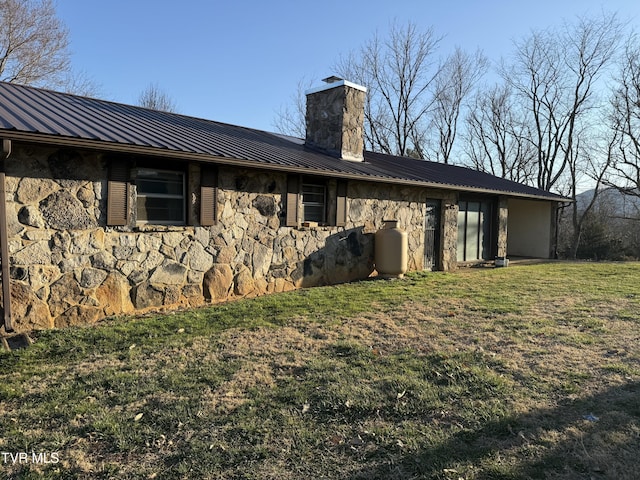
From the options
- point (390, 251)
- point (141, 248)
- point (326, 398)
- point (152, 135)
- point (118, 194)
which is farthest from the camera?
point (390, 251)

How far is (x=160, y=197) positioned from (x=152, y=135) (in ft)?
3.28

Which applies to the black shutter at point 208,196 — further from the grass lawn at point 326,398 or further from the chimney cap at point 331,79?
the chimney cap at point 331,79

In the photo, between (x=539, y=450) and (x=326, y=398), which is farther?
(x=326, y=398)

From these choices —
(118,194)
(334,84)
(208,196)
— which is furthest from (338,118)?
(118,194)

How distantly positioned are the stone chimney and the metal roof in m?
0.57

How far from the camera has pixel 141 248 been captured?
6.25 metres

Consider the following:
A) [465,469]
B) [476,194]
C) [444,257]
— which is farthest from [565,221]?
[465,469]

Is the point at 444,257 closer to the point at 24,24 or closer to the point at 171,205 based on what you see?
the point at 171,205

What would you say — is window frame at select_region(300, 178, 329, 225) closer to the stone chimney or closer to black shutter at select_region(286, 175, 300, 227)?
black shutter at select_region(286, 175, 300, 227)

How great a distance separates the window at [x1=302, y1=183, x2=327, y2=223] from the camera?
8688 mm

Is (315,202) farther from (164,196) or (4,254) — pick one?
(4,254)

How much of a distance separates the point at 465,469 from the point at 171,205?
18.4ft

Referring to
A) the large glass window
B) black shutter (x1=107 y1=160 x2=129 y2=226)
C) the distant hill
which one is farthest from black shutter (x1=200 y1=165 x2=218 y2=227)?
the distant hill

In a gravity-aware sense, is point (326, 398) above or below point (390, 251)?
below
